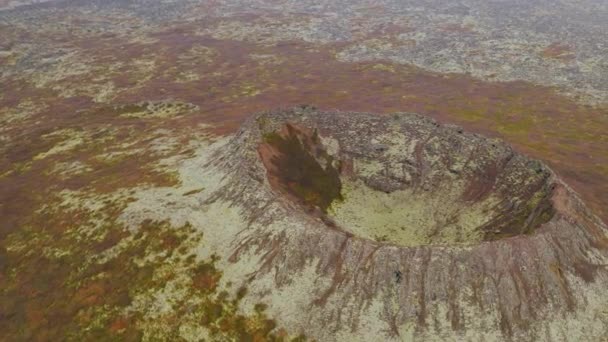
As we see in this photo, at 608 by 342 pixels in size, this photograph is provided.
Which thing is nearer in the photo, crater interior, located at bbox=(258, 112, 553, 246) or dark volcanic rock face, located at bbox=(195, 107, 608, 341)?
dark volcanic rock face, located at bbox=(195, 107, 608, 341)

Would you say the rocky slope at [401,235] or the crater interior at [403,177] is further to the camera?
the crater interior at [403,177]

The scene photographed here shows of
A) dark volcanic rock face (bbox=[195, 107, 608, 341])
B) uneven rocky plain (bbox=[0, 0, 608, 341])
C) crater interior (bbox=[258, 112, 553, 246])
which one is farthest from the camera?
crater interior (bbox=[258, 112, 553, 246])

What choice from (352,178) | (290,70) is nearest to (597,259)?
(352,178)

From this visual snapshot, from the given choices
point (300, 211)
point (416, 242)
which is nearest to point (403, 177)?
point (416, 242)

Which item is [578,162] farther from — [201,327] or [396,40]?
[396,40]

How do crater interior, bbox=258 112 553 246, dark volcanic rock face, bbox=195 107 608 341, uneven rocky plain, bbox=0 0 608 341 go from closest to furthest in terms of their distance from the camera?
1. dark volcanic rock face, bbox=195 107 608 341
2. uneven rocky plain, bbox=0 0 608 341
3. crater interior, bbox=258 112 553 246

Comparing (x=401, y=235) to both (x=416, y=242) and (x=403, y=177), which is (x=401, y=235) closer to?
(x=416, y=242)
